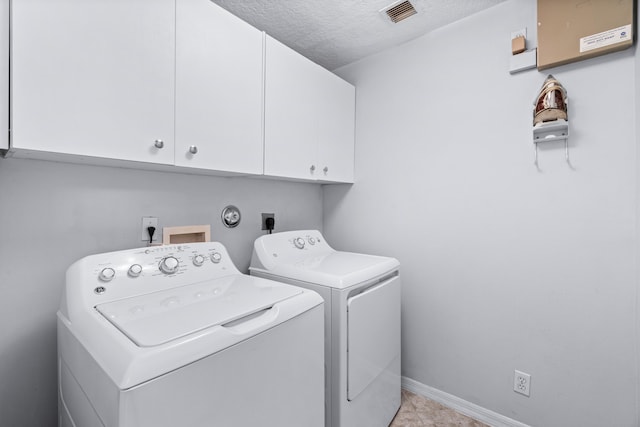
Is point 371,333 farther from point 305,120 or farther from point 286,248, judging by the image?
point 305,120

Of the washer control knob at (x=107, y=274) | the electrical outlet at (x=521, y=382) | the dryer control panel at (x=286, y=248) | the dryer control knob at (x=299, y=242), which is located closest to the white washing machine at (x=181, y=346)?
the washer control knob at (x=107, y=274)

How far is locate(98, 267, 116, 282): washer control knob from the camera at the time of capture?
1.04 metres

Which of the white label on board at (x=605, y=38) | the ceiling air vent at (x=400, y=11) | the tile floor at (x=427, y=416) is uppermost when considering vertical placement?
the ceiling air vent at (x=400, y=11)

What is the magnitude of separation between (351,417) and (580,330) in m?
1.21

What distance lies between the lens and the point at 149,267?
1174 mm

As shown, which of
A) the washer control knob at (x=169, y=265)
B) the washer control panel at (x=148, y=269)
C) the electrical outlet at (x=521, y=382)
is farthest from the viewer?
the electrical outlet at (x=521, y=382)

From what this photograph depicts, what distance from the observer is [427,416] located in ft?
5.70

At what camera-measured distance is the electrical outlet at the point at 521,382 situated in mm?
1553

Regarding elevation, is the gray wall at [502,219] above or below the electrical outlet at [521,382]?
above

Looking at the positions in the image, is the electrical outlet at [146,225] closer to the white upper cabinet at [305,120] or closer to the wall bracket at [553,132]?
the white upper cabinet at [305,120]

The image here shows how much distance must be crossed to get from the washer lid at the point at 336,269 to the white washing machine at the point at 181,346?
21 cm

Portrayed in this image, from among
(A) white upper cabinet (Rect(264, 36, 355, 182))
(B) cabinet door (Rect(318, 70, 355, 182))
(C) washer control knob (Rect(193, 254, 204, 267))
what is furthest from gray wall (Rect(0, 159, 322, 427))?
(B) cabinet door (Rect(318, 70, 355, 182))

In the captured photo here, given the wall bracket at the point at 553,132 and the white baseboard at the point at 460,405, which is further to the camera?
the white baseboard at the point at 460,405

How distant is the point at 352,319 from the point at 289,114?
117cm
